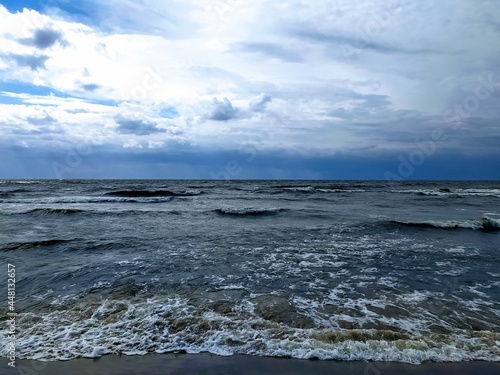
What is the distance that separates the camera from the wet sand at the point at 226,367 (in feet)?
15.0

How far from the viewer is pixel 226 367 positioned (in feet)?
15.4

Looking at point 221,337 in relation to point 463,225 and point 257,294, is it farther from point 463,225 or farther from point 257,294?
point 463,225

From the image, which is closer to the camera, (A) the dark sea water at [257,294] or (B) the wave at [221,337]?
(B) the wave at [221,337]

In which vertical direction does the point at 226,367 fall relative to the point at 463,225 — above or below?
below

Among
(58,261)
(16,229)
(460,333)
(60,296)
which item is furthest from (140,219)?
(460,333)

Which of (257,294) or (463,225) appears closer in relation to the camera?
(257,294)

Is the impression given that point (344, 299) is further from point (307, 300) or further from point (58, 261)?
point (58, 261)

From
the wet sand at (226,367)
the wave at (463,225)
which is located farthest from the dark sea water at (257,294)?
the wave at (463,225)

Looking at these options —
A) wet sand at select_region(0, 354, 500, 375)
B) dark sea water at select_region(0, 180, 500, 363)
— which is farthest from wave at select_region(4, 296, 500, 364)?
wet sand at select_region(0, 354, 500, 375)

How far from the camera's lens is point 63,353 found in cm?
504

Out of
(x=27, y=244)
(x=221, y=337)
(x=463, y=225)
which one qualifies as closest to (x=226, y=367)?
(x=221, y=337)

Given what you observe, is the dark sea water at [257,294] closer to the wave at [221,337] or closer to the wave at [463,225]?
the wave at [221,337]

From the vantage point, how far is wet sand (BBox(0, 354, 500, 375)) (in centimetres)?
459

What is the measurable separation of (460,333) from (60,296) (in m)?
8.24
